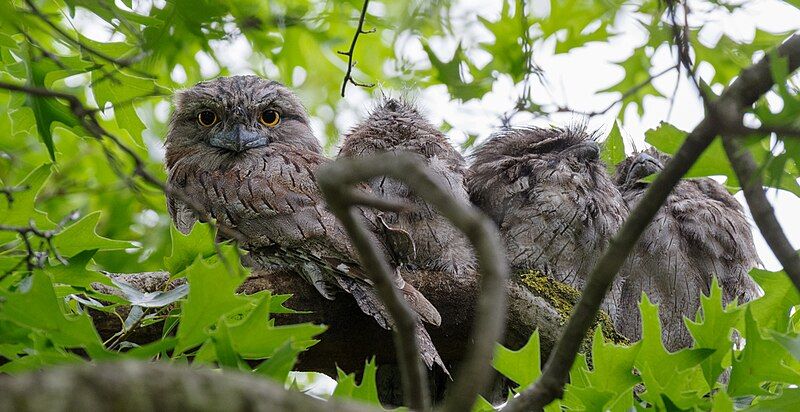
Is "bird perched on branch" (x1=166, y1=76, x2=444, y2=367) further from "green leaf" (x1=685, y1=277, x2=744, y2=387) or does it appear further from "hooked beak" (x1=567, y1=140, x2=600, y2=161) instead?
"hooked beak" (x1=567, y1=140, x2=600, y2=161)

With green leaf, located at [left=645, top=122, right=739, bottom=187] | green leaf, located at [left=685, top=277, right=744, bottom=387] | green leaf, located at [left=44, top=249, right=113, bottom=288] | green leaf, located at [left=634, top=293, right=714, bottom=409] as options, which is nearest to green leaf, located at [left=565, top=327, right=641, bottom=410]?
green leaf, located at [left=634, top=293, right=714, bottom=409]

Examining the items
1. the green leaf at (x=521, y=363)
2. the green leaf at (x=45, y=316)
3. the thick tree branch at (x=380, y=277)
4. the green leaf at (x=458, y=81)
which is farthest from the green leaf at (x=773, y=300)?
the green leaf at (x=45, y=316)

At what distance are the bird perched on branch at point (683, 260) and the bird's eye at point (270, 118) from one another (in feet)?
5.74

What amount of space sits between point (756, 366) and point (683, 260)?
2123 mm

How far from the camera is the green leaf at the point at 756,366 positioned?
5.86 feet

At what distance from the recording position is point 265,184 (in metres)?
3.47

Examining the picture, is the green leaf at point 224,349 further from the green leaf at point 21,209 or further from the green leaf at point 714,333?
the green leaf at point 714,333

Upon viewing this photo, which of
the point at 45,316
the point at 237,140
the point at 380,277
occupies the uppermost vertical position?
the point at 237,140

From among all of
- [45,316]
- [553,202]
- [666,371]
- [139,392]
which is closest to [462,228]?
[139,392]

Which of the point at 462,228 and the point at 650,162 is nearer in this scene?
the point at 462,228

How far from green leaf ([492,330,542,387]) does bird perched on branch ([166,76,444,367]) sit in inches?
34.9

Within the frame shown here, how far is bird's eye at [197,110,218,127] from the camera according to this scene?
4.04 meters

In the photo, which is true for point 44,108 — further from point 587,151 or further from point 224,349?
point 587,151

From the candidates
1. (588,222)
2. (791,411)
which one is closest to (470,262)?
(588,222)
